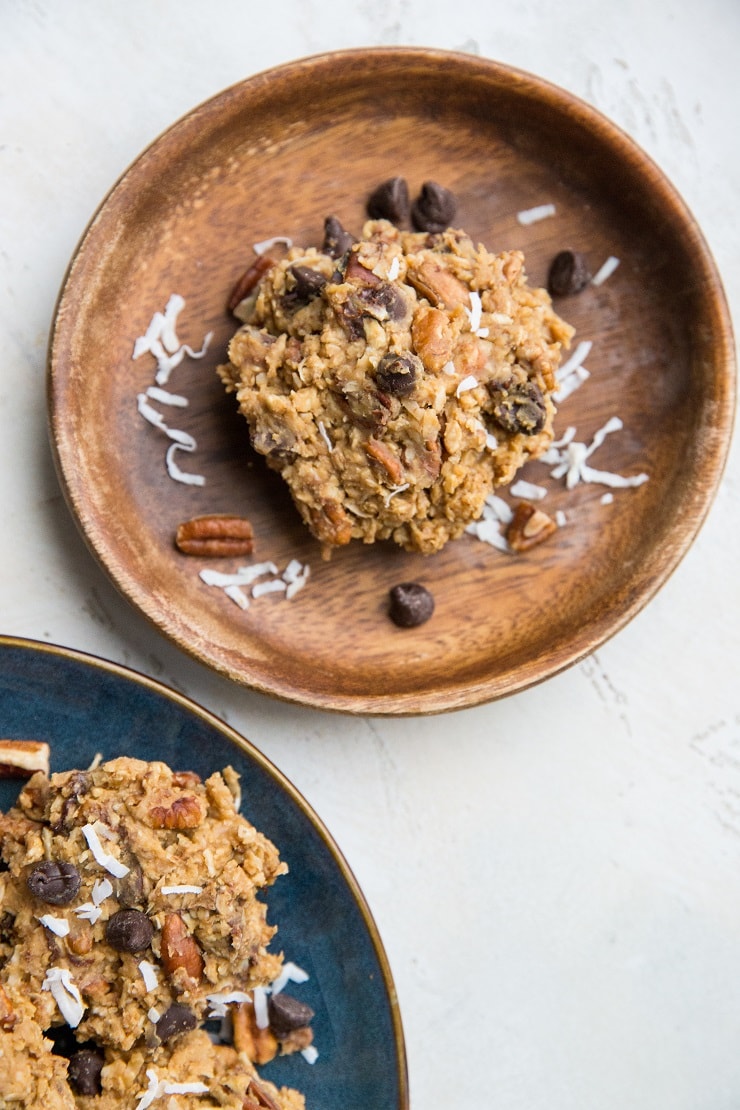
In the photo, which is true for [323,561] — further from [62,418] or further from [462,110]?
[462,110]

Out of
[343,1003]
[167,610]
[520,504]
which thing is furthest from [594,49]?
[343,1003]

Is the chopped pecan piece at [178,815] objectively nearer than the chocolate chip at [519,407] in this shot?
Yes

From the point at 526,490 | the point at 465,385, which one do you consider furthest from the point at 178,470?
the point at 526,490

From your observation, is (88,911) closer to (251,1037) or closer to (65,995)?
(65,995)

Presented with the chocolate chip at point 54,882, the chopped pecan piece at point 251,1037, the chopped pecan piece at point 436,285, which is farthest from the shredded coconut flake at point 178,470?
the chopped pecan piece at point 251,1037

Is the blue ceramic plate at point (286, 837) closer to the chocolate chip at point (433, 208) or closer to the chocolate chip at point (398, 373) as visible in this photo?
the chocolate chip at point (398, 373)

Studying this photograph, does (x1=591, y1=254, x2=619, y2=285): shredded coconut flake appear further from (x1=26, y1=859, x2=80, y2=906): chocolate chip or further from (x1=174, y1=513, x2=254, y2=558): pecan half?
(x1=26, y1=859, x2=80, y2=906): chocolate chip

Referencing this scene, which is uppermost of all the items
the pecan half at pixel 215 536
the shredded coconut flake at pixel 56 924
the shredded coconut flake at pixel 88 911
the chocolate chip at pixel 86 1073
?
the pecan half at pixel 215 536
